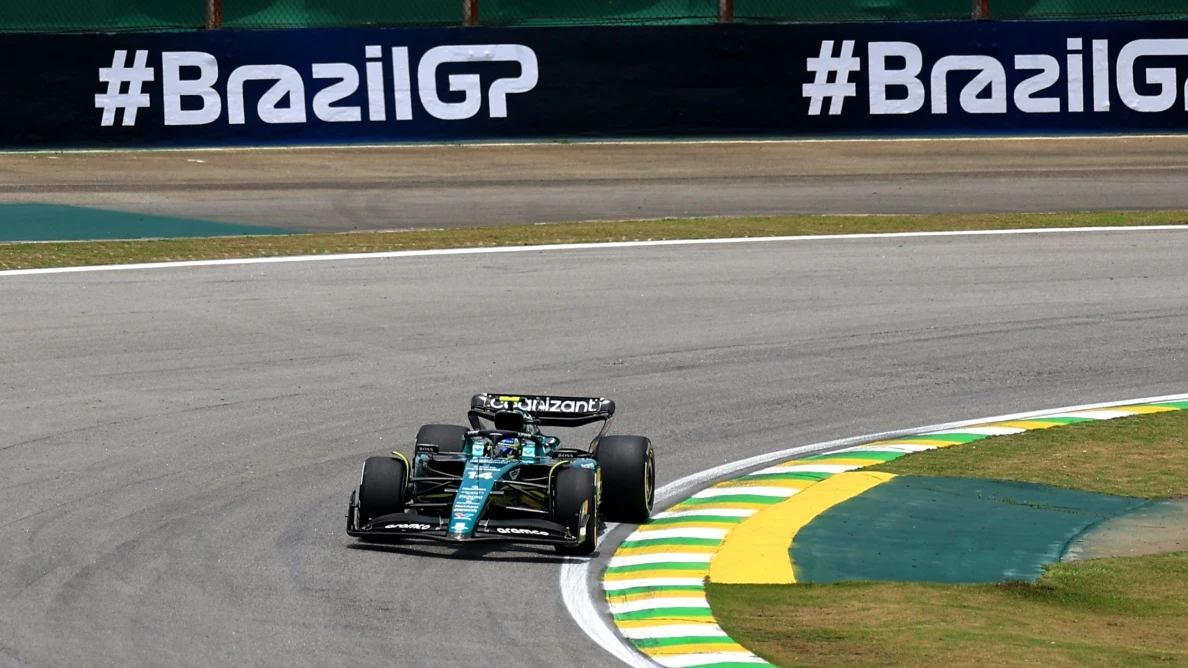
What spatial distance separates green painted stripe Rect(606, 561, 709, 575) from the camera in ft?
26.2

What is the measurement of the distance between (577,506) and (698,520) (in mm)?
1042

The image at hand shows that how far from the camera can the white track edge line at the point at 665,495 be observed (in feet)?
22.4

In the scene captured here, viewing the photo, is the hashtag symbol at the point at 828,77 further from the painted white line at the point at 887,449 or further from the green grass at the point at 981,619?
the green grass at the point at 981,619

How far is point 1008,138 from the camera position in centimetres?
2219

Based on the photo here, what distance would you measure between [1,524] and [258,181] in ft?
39.3

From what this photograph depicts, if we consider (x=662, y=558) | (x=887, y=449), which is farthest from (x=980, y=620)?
(x=887, y=449)

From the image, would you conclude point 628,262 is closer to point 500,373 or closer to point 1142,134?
point 500,373

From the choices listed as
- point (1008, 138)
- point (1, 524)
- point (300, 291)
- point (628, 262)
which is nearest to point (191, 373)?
point (300, 291)

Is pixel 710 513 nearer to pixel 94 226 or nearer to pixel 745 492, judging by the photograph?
pixel 745 492

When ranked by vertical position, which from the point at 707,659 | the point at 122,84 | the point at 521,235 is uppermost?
the point at 122,84

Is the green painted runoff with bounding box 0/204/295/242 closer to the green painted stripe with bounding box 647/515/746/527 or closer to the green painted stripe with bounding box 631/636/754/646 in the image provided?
the green painted stripe with bounding box 647/515/746/527

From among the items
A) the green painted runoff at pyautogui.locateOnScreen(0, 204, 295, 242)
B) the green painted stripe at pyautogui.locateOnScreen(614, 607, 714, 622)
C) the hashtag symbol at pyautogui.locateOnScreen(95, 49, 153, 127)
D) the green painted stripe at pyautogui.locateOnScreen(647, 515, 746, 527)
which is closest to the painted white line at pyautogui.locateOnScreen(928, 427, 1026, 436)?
the green painted stripe at pyautogui.locateOnScreen(647, 515, 746, 527)

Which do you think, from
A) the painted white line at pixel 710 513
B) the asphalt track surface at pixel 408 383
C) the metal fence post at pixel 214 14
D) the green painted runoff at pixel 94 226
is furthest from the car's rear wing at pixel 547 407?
the metal fence post at pixel 214 14

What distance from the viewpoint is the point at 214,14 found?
2180 centimetres
